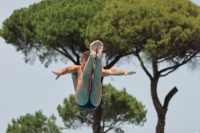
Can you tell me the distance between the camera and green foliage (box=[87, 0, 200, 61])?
23.8 m

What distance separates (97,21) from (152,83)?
3.18m

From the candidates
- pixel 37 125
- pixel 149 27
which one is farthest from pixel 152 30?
pixel 37 125

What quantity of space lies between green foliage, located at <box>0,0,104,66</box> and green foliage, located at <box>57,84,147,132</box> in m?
2.01

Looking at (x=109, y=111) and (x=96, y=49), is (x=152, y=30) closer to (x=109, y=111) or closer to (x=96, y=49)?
(x=109, y=111)

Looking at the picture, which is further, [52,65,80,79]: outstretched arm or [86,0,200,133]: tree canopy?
[86,0,200,133]: tree canopy

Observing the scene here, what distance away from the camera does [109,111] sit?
27281 millimetres

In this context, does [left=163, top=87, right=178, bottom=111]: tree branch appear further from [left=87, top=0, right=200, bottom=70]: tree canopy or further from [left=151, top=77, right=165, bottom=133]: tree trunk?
[left=87, top=0, right=200, bottom=70]: tree canopy

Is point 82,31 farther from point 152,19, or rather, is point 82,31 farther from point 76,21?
point 152,19

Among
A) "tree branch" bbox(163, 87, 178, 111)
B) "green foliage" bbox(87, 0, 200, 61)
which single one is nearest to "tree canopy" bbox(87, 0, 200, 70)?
"green foliage" bbox(87, 0, 200, 61)

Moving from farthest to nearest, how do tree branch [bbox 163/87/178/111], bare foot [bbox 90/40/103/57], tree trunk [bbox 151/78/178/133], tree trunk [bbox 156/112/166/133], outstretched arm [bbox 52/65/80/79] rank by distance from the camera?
tree branch [bbox 163/87/178/111], tree trunk [bbox 151/78/178/133], tree trunk [bbox 156/112/166/133], outstretched arm [bbox 52/65/80/79], bare foot [bbox 90/40/103/57]

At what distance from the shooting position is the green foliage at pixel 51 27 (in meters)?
25.1

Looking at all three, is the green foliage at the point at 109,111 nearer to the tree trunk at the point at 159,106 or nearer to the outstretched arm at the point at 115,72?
the tree trunk at the point at 159,106

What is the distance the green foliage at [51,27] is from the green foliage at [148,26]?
80cm

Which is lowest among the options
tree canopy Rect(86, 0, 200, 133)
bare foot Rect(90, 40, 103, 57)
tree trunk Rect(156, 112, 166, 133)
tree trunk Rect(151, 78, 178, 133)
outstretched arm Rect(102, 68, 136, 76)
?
bare foot Rect(90, 40, 103, 57)
